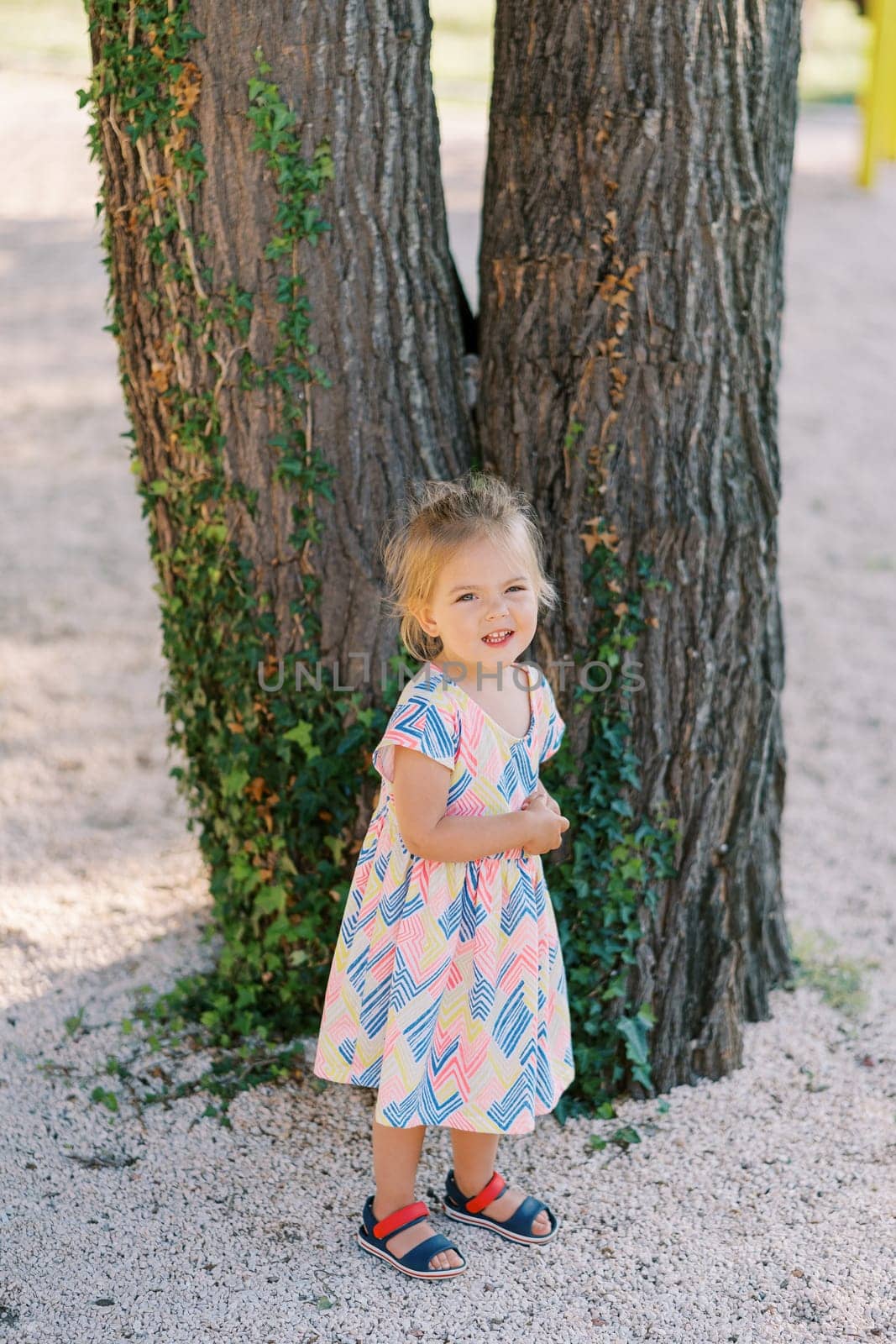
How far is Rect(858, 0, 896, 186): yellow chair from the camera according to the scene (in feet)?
34.6

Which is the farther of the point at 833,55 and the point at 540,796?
the point at 833,55

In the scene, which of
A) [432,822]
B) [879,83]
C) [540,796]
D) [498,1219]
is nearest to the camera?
[432,822]

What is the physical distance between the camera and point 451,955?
220 centimetres

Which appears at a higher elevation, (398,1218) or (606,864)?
(606,864)

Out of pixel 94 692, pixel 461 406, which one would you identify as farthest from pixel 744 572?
pixel 94 692

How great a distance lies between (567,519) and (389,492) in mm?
366

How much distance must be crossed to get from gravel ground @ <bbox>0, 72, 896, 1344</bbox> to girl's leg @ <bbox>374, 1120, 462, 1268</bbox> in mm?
50

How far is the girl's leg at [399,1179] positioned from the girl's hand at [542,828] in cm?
56

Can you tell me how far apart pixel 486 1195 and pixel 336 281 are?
176cm

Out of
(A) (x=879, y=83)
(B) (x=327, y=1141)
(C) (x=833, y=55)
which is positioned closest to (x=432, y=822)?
(B) (x=327, y=1141)

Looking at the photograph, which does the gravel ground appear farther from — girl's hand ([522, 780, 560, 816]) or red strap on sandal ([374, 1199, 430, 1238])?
girl's hand ([522, 780, 560, 816])

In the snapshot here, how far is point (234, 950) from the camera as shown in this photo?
2.91m

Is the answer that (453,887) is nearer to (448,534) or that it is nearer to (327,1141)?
(448,534)

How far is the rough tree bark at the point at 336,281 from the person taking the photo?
235 centimetres
